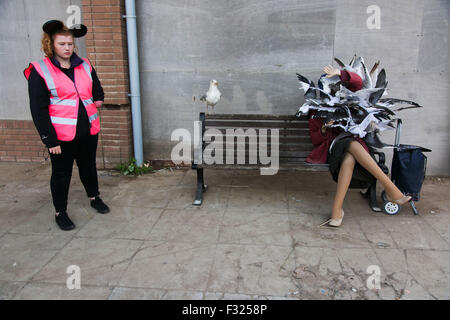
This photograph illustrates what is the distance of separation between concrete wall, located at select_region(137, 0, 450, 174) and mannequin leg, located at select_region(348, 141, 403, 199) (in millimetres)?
1620

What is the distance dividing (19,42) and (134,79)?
5.71ft

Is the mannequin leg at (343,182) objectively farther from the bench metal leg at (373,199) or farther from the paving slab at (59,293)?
the paving slab at (59,293)

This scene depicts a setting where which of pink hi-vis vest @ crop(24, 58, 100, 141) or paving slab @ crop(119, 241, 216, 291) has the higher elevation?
pink hi-vis vest @ crop(24, 58, 100, 141)

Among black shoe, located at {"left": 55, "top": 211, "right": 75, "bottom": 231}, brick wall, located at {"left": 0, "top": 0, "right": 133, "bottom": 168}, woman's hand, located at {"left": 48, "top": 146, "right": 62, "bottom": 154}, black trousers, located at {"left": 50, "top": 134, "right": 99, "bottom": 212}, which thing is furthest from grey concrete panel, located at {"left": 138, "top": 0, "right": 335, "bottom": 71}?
black shoe, located at {"left": 55, "top": 211, "right": 75, "bottom": 231}

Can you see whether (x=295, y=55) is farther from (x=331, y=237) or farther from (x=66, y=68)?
(x=66, y=68)

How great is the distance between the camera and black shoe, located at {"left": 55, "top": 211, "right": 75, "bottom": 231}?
3.44 metres

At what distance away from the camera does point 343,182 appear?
3531 mm

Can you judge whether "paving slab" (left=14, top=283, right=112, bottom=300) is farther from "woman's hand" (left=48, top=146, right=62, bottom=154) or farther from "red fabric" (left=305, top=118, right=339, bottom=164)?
"red fabric" (left=305, top=118, right=339, bottom=164)

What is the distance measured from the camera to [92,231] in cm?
343

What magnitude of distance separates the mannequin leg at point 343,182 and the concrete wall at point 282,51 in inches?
64.7

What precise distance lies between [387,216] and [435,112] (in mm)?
1963

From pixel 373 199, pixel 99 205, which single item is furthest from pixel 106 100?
pixel 373 199

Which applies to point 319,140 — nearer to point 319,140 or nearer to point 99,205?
point 319,140

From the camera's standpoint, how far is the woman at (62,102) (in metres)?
3.11
